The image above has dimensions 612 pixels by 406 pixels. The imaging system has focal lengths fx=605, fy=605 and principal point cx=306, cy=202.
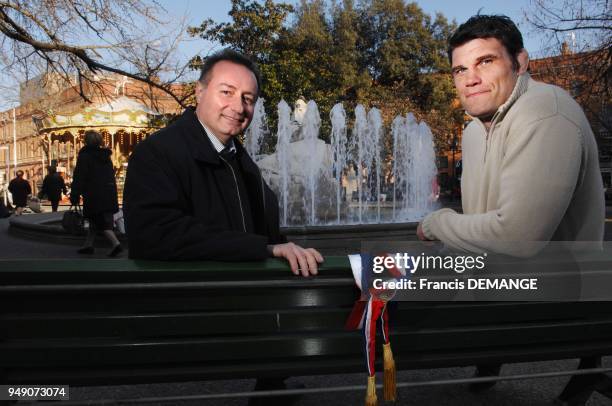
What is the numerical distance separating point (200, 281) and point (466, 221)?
806 mm

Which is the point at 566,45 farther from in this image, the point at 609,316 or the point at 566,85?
the point at 609,316

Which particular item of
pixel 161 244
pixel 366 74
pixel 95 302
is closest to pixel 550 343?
pixel 161 244

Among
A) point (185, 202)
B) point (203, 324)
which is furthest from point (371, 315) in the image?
point (185, 202)

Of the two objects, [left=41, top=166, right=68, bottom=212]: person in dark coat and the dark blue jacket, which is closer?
the dark blue jacket

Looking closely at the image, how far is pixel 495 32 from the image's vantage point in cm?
194

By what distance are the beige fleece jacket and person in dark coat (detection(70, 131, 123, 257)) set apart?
710cm

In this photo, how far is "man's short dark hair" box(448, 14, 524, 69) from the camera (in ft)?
6.38

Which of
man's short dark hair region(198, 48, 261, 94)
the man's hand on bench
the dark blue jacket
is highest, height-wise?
man's short dark hair region(198, 48, 261, 94)

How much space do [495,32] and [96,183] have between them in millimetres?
7270

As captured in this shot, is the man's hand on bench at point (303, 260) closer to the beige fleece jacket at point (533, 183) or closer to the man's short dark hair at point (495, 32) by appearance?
the beige fleece jacket at point (533, 183)

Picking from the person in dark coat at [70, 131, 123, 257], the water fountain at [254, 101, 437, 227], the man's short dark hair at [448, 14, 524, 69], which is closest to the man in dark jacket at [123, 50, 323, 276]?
the man's short dark hair at [448, 14, 524, 69]

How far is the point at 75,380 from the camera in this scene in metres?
1.63

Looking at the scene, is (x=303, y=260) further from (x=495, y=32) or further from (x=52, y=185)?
(x=52, y=185)

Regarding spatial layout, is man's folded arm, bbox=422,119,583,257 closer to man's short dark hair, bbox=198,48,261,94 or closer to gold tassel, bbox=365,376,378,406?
gold tassel, bbox=365,376,378,406
